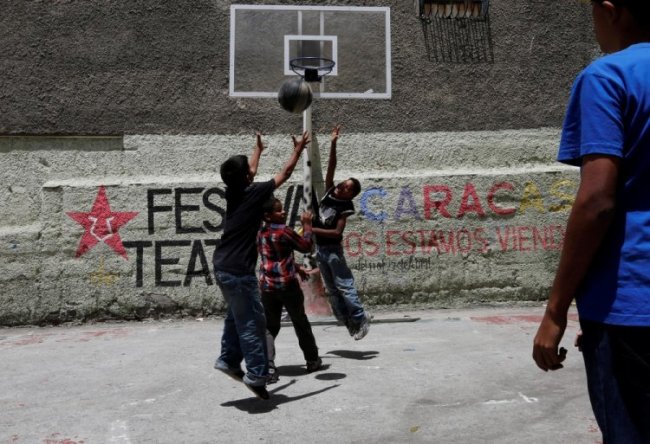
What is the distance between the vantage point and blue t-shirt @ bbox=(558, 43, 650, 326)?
168 cm

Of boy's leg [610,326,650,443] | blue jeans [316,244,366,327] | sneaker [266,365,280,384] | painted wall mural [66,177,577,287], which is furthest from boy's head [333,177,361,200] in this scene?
boy's leg [610,326,650,443]

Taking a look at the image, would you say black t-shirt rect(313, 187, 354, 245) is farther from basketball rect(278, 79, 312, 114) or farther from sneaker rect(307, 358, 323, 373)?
basketball rect(278, 79, 312, 114)

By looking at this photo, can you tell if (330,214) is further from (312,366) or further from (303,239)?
(312,366)

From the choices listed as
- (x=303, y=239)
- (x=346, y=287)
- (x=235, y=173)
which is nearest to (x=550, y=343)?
(x=235, y=173)

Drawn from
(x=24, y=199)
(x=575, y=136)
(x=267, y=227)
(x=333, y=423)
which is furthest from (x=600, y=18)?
(x=24, y=199)

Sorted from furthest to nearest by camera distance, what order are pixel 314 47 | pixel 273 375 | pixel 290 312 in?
pixel 314 47 → pixel 290 312 → pixel 273 375

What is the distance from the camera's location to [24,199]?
322 inches

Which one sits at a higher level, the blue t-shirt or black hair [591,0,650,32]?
black hair [591,0,650,32]

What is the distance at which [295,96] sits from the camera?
7395 millimetres

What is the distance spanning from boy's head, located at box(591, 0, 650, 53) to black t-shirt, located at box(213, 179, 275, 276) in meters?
2.96

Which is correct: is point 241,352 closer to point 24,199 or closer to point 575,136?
point 575,136

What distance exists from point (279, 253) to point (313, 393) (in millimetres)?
1099

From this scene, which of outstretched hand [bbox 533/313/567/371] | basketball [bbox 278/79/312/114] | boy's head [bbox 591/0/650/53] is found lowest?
outstretched hand [bbox 533/313/567/371]

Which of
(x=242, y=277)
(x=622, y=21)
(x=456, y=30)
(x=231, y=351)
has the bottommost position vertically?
(x=231, y=351)
